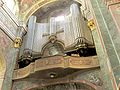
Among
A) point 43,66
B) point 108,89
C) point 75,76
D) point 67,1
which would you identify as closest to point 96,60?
point 75,76

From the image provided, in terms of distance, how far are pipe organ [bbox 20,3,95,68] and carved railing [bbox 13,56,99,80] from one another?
104cm

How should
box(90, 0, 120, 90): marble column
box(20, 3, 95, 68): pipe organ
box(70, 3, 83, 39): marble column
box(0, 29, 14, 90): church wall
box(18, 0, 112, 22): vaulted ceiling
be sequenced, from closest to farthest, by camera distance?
box(90, 0, 120, 90): marble column → box(0, 29, 14, 90): church wall → box(20, 3, 95, 68): pipe organ → box(70, 3, 83, 39): marble column → box(18, 0, 112, 22): vaulted ceiling

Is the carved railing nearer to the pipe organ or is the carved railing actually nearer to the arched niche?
the pipe organ

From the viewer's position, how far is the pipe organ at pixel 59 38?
934 cm

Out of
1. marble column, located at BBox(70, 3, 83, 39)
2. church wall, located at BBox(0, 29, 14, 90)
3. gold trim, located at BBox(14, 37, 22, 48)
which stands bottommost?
church wall, located at BBox(0, 29, 14, 90)

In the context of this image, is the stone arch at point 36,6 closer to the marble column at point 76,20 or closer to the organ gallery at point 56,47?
the organ gallery at point 56,47

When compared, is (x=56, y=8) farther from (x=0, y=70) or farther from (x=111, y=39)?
(x=111, y=39)

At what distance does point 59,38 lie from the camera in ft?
34.6

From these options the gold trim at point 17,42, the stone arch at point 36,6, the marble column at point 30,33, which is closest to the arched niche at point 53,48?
the marble column at point 30,33

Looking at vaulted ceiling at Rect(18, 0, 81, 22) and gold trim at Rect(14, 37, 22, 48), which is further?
vaulted ceiling at Rect(18, 0, 81, 22)

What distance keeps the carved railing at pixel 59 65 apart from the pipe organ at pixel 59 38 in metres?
1.04

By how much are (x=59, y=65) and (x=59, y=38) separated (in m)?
2.91

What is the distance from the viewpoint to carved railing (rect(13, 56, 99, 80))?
312 inches

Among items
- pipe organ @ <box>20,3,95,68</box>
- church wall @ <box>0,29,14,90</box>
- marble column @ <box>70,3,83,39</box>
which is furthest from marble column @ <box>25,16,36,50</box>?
marble column @ <box>70,3,83,39</box>
